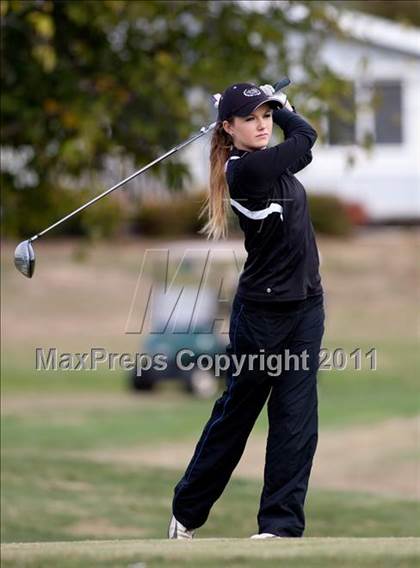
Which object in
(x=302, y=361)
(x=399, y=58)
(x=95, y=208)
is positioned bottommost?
(x=302, y=361)

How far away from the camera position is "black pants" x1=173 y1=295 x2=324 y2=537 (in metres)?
6.27

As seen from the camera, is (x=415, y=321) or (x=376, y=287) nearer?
(x=415, y=321)

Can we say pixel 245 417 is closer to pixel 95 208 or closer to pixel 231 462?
pixel 231 462

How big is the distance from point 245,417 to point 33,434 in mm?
11587

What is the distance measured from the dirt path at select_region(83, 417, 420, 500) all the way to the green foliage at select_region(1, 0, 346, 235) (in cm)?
303

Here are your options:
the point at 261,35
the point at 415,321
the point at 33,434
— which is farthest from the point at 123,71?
the point at 415,321

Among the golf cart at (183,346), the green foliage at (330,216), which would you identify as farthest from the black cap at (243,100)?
the green foliage at (330,216)

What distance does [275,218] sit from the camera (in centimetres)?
614

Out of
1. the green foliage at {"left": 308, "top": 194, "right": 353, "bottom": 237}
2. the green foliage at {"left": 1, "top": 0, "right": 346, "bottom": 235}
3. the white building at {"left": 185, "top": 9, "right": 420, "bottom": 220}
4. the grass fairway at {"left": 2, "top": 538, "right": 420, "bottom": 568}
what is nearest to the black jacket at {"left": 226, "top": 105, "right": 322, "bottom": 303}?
the grass fairway at {"left": 2, "top": 538, "right": 420, "bottom": 568}

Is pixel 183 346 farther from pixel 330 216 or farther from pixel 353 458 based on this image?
pixel 330 216

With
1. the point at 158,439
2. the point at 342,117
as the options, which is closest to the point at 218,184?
the point at 342,117

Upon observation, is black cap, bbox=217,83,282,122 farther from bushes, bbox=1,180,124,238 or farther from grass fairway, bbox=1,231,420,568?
bushes, bbox=1,180,124,238

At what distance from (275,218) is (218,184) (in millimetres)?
375

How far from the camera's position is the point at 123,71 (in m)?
12.8
